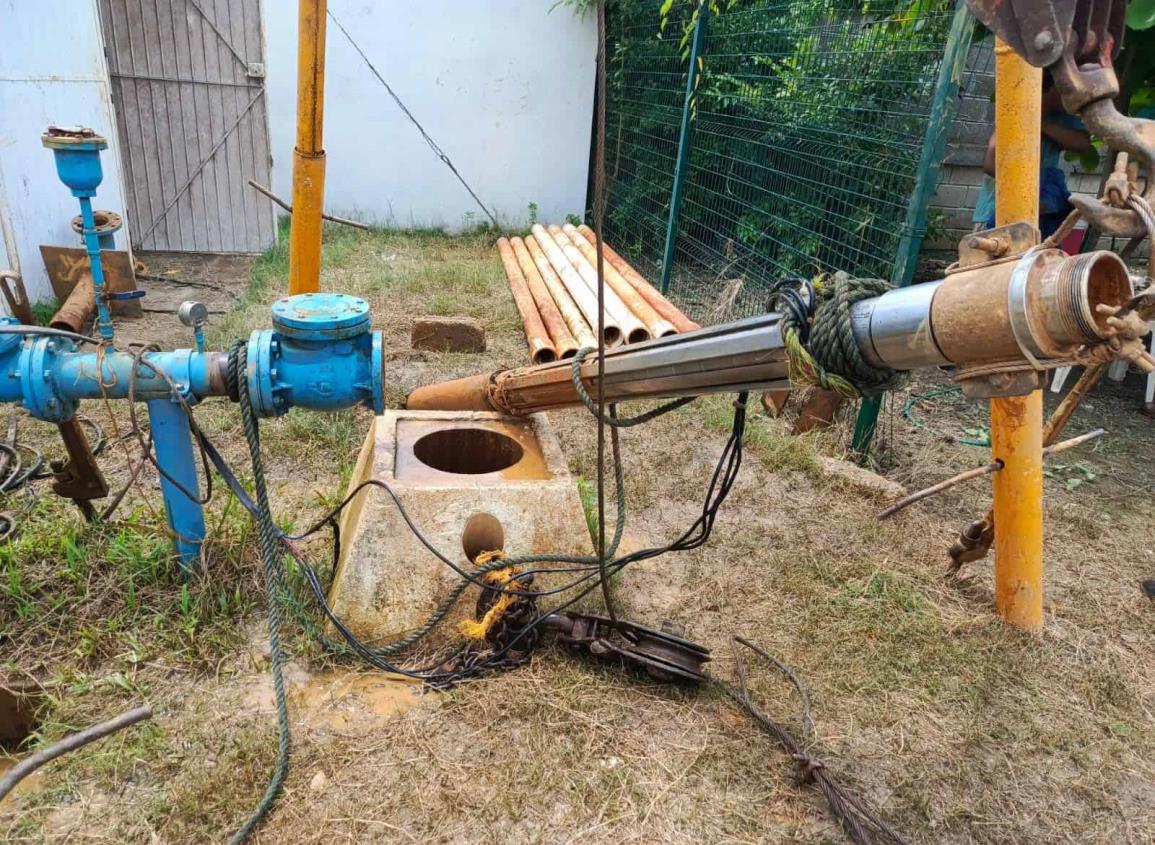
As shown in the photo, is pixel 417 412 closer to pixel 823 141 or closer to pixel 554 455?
pixel 554 455

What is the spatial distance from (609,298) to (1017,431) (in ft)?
11.8

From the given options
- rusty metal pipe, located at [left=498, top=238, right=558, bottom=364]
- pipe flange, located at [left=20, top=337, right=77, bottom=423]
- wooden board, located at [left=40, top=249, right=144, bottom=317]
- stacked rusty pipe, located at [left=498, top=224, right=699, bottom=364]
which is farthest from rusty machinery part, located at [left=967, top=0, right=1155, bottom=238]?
wooden board, located at [left=40, top=249, right=144, bottom=317]

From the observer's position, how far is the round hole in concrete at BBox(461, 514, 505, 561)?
2939mm

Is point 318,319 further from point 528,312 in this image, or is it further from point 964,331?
point 528,312

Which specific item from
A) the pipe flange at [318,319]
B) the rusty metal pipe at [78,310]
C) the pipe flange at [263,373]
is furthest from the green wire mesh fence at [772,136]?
the rusty metal pipe at [78,310]

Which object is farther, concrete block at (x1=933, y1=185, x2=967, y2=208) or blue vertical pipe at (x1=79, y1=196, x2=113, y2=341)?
concrete block at (x1=933, y1=185, x2=967, y2=208)

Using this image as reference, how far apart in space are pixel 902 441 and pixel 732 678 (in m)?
2.73

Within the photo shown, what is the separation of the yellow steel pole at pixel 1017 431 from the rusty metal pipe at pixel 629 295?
179 cm

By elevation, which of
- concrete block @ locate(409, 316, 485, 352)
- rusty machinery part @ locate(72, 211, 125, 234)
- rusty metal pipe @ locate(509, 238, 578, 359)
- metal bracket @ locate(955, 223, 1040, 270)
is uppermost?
metal bracket @ locate(955, 223, 1040, 270)

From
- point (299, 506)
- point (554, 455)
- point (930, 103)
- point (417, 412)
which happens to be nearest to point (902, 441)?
point (930, 103)

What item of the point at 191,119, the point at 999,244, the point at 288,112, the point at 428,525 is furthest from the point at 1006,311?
the point at 288,112

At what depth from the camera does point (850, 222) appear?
486 cm

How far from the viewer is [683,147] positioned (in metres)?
6.68

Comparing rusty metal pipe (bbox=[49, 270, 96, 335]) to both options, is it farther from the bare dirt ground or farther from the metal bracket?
the metal bracket
